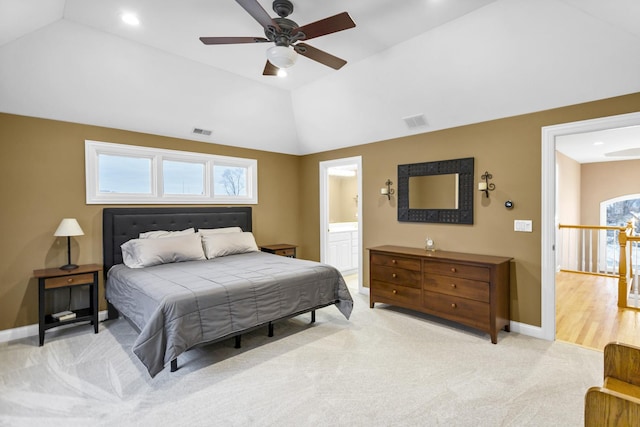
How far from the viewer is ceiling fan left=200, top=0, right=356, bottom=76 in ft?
7.32

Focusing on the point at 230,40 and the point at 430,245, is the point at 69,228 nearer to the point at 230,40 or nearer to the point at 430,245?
the point at 230,40

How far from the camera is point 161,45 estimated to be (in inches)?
136

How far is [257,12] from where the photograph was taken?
2.17m

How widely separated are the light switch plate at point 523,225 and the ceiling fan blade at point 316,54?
2.55m

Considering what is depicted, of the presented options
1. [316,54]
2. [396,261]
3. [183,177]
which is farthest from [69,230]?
[396,261]

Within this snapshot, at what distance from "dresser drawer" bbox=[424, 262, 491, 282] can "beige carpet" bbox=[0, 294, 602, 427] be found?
65cm

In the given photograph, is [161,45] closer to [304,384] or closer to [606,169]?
[304,384]

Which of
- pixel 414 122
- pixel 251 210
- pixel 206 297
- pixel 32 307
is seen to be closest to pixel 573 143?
pixel 414 122

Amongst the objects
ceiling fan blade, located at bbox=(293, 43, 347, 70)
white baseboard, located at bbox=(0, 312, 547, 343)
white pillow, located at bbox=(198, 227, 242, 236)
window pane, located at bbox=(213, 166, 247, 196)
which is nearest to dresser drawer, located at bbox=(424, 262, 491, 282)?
white baseboard, located at bbox=(0, 312, 547, 343)

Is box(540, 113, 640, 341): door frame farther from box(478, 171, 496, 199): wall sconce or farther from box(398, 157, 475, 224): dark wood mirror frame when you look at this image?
box(398, 157, 475, 224): dark wood mirror frame

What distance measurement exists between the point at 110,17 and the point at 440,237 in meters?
4.31

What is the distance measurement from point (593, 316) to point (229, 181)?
5.45 metres

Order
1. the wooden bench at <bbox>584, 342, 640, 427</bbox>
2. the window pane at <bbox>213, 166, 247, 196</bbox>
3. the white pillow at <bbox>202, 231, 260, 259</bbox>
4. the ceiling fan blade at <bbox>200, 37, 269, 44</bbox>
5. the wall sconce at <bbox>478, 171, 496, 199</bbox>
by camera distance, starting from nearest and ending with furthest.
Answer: the wooden bench at <bbox>584, 342, 640, 427</bbox> < the ceiling fan blade at <bbox>200, 37, 269, 44</bbox> < the wall sconce at <bbox>478, 171, 496, 199</bbox> < the white pillow at <bbox>202, 231, 260, 259</bbox> < the window pane at <bbox>213, 166, 247, 196</bbox>

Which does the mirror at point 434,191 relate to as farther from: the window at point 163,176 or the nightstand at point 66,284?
the nightstand at point 66,284
